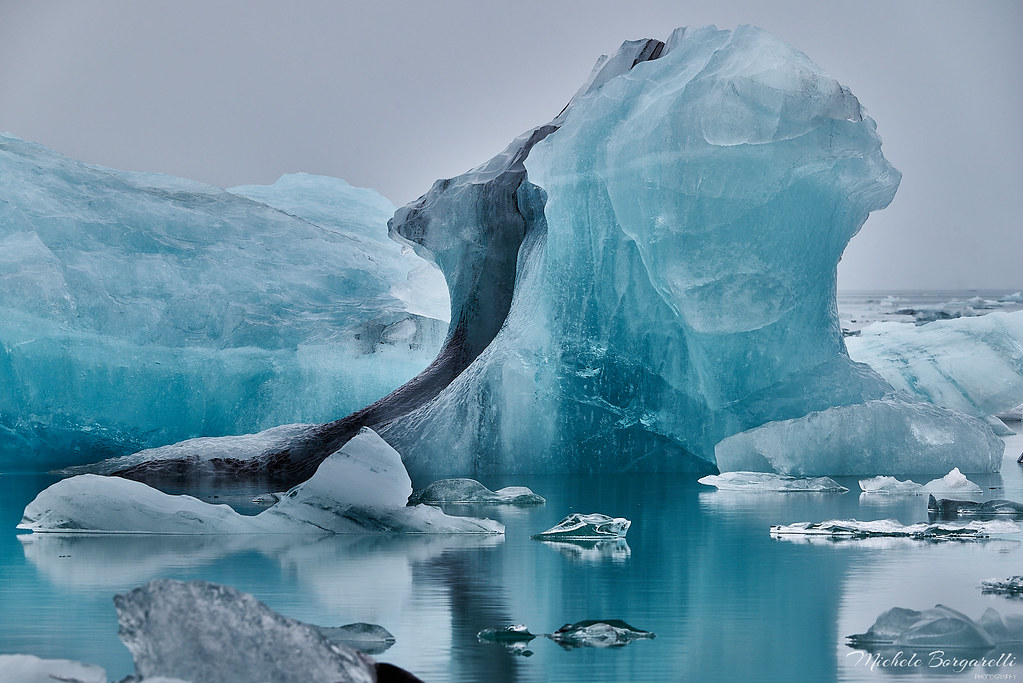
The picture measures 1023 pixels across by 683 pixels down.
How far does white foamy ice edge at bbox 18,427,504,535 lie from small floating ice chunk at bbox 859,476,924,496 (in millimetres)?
2382

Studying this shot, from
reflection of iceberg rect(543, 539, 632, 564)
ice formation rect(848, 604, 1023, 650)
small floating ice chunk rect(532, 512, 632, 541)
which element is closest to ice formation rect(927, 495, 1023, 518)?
small floating ice chunk rect(532, 512, 632, 541)

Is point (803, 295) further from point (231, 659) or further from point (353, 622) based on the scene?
point (231, 659)

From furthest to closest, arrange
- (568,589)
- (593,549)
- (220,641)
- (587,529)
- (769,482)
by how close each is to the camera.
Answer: (769,482)
(587,529)
(593,549)
(568,589)
(220,641)

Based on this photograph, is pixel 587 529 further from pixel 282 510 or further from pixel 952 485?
pixel 952 485

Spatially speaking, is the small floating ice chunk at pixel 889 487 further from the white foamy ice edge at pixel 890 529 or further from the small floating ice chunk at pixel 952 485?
the white foamy ice edge at pixel 890 529

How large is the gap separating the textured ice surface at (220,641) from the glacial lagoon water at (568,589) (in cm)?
26

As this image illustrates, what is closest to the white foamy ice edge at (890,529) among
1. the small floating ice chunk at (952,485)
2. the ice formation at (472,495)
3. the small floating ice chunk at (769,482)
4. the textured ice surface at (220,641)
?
the ice formation at (472,495)

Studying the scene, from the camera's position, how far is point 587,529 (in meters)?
4.47

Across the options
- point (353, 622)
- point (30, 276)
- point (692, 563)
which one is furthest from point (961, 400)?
point (353, 622)

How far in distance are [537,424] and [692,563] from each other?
3964 mm

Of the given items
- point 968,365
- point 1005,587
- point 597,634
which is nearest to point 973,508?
point 1005,587

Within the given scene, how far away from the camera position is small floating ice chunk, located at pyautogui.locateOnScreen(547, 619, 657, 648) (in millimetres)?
2598

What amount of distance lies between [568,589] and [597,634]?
617mm

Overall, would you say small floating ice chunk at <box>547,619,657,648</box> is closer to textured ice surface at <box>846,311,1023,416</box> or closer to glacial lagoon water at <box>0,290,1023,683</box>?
glacial lagoon water at <box>0,290,1023,683</box>
